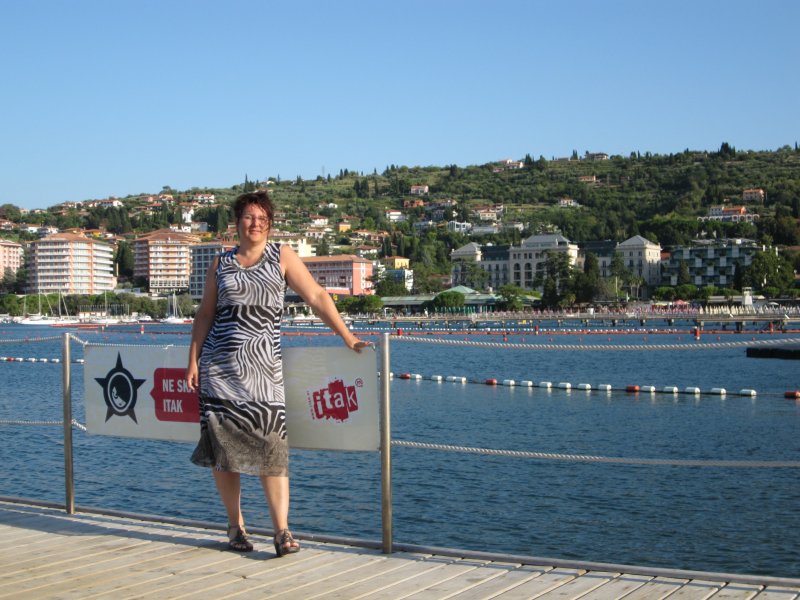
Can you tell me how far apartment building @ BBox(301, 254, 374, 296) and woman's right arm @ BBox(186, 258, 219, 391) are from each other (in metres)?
148

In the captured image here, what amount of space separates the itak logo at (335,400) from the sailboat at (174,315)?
376 ft

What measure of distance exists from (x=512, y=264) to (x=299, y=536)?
5770 inches

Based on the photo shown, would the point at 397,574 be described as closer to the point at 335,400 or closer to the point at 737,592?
the point at 335,400

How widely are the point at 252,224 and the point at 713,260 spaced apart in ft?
458

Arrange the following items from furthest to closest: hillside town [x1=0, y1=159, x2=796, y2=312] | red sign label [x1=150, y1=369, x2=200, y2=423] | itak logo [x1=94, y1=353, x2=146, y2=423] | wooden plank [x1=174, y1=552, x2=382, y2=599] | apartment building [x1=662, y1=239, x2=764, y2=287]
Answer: apartment building [x1=662, y1=239, x2=764, y2=287], hillside town [x1=0, y1=159, x2=796, y2=312], itak logo [x1=94, y1=353, x2=146, y2=423], red sign label [x1=150, y1=369, x2=200, y2=423], wooden plank [x1=174, y1=552, x2=382, y2=599]

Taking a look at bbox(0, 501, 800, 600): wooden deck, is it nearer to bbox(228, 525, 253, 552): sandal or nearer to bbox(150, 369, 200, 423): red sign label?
bbox(228, 525, 253, 552): sandal

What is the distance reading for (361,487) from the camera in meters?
11.7

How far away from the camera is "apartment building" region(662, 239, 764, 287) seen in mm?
133875

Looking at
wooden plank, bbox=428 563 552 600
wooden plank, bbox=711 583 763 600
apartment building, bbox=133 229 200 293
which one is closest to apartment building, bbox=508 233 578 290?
apartment building, bbox=133 229 200 293

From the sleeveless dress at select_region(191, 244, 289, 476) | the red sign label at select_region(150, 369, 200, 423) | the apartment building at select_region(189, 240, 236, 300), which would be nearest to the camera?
the sleeveless dress at select_region(191, 244, 289, 476)

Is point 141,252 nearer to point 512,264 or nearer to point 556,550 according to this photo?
point 512,264

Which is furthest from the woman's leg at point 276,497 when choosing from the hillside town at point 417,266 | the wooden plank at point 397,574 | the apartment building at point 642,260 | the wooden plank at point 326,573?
the apartment building at point 642,260

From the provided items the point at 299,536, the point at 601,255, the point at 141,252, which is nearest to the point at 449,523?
the point at 299,536

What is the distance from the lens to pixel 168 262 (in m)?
164
